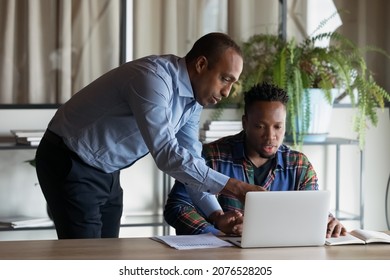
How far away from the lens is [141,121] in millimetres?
2477

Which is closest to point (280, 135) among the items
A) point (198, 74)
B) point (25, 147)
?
point (198, 74)

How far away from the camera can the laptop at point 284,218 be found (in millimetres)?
2225

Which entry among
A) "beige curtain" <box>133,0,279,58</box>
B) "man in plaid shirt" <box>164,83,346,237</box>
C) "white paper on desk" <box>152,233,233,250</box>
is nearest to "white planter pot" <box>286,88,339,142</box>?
"beige curtain" <box>133,0,279,58</box>

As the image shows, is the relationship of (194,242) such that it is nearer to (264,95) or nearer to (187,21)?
(264,95)

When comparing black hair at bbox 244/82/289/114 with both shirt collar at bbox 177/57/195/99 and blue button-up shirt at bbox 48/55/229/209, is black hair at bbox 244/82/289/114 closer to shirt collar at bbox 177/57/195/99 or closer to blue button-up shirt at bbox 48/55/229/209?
blue button-up shirt at bbox 48/55/229/209

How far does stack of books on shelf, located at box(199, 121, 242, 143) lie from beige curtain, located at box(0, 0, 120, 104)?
0.66 m

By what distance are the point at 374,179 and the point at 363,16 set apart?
3.29ft

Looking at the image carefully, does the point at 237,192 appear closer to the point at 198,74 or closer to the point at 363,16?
the point at 198,74

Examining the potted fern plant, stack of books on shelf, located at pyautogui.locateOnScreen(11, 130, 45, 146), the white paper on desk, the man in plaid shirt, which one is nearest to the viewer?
the white paper on desk

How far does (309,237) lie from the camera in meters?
2.34

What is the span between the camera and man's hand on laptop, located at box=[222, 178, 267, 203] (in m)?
2.36

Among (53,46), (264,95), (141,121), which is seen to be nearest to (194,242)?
(141,121)

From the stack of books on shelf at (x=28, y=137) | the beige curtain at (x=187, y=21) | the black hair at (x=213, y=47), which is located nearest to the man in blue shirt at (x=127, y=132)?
the black hair at (x=213, y=47)
